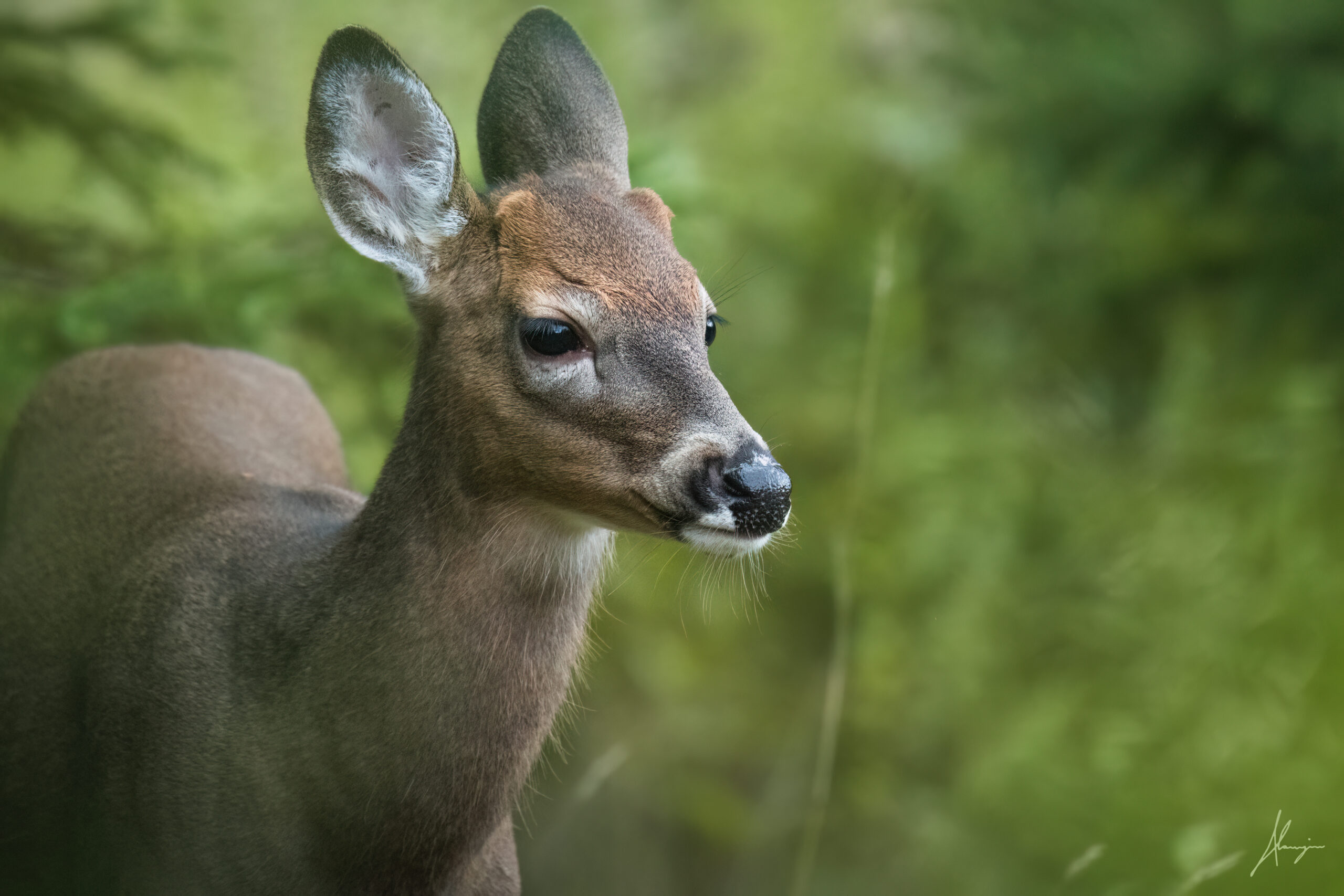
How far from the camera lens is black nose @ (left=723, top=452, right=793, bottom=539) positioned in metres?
3.26

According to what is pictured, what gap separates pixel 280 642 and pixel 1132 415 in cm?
499

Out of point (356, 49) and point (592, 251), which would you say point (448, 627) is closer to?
point (592, 251)

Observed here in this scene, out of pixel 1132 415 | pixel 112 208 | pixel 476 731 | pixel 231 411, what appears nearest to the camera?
pixel 476 731

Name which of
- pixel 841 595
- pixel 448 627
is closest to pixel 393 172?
pixel 448 627

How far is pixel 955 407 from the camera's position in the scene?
25.0 ft

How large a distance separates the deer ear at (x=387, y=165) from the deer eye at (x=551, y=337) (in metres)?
0.44

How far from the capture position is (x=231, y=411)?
15.7 feet

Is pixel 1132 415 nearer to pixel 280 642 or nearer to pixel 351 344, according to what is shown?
pixel 351 344

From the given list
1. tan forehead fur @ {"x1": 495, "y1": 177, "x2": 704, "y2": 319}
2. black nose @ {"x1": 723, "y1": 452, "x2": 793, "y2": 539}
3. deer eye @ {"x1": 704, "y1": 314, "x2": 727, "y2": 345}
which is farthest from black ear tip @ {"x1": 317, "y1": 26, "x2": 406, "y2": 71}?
black nose @ {"x1": 723, "y1": 452, "x2": 793, "y2": 539}

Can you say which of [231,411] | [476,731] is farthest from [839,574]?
[231,411]

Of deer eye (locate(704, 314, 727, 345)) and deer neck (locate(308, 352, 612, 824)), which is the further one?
deer eye (locate(704, 314, 727, 345))

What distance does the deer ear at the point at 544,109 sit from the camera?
4.18 metres

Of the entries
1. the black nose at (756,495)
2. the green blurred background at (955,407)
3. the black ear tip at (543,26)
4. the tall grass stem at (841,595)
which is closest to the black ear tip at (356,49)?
the black ear tip at (543,26)
